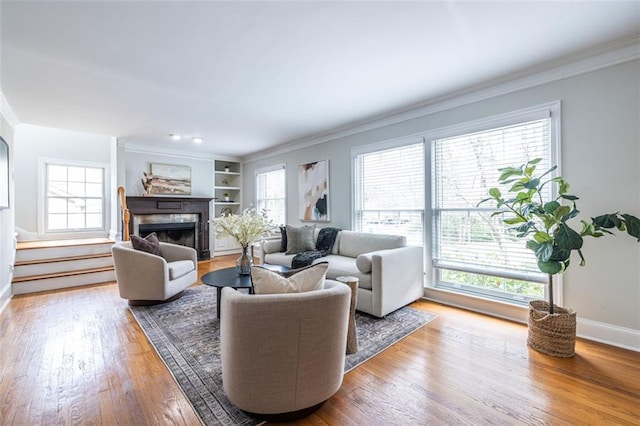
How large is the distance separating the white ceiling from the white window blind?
25.2 inches

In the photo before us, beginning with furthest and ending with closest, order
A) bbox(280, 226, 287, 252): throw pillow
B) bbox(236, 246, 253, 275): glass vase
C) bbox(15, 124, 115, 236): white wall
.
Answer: bbox(15, 124, 115, 236): white wall, bbox(280, 226, 287, 252): throw pillow, bbox(236, 246, 253, 275): glass vase

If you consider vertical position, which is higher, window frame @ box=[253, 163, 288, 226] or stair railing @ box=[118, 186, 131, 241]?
window frame @ box=[253, 163, 288, 226]

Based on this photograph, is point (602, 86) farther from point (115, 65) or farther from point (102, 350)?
point (102, 350)

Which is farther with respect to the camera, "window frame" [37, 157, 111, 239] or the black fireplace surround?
the black fireplace surround

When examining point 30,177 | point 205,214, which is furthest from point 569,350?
point 30,177

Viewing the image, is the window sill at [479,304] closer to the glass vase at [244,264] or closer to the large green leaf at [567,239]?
the large green leaf at [567,239]

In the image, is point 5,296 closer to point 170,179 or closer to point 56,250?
point 56,250

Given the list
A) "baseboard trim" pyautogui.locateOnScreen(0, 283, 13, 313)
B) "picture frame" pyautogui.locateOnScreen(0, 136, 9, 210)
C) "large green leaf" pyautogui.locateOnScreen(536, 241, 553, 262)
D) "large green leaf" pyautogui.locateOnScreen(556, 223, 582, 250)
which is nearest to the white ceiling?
"picture frame" pyautogui.locateOnScreen(0, 136, 9, 210)

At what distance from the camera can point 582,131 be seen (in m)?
2.55

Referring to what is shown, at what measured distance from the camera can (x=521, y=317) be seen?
9.40 ft

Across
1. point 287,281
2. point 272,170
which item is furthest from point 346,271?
point 272,170

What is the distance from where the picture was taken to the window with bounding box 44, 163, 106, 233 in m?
5.38

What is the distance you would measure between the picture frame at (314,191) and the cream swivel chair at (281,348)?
3.48m

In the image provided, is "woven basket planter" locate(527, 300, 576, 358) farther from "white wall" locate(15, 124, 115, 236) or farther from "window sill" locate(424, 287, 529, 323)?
"white wall" locate(15, 124, 115, 236)
